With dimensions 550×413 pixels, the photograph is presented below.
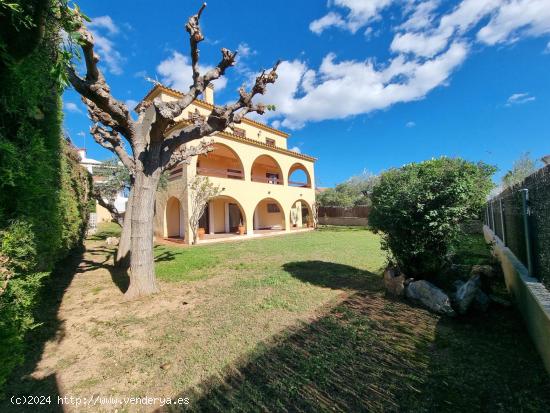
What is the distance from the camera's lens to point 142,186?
5844 millimetres

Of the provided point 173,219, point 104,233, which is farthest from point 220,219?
point 104,233

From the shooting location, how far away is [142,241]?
573 cm

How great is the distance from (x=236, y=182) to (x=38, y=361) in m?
14.3

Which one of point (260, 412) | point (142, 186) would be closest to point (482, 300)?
point (260, 412)

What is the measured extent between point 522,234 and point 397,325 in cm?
299

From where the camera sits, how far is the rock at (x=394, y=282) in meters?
5.24

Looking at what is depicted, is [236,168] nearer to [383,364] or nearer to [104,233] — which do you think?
[104,233]

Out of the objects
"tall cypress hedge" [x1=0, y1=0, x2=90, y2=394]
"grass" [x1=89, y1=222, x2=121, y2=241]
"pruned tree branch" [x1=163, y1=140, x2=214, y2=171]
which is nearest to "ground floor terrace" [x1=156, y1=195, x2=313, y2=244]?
"grass" [x1=89, y1=222, x2=121, y2=241]

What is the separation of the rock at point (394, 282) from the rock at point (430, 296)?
148 mm

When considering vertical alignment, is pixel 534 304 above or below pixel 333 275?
above

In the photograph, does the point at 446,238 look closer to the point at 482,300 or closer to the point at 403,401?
the point at 482,300

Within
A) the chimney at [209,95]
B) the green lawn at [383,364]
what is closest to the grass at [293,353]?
the green lawn at [383,364]

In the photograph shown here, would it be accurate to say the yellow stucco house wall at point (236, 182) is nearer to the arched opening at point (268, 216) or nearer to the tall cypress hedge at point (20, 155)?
the arched opening at point (268, 216)

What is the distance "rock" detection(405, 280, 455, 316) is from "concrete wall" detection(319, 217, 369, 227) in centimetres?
2060
